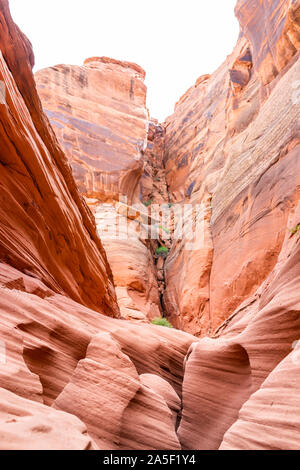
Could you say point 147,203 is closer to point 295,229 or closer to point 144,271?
point 144,271

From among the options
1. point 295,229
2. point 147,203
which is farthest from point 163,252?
point 295,229

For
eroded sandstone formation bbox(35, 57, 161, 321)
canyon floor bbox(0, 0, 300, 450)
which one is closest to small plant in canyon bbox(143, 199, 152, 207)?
eroded sandstone formation bbox(35, 57, 161, 321)

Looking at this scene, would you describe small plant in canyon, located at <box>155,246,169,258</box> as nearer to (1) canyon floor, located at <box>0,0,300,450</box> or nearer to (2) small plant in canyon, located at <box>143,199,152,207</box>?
(1) canyon floor, located at <box>0,0,300,450</box>

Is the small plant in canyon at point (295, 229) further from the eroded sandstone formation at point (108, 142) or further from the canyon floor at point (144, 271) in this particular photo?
the eroded sandstone formation at point (108, 142)

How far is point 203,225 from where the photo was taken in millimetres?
17281

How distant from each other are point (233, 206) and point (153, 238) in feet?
29.1

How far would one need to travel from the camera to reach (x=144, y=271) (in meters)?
18.8

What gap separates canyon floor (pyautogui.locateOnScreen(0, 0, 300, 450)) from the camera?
3.78 meters

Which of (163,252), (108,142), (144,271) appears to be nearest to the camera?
(144,271)

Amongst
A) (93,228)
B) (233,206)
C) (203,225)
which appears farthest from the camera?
(203,225)

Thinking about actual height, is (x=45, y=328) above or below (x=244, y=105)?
below

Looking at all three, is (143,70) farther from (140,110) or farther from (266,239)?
(266,239)

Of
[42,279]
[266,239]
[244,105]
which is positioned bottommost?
[266,239]

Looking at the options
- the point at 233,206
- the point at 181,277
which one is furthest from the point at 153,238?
the point at 233,206
